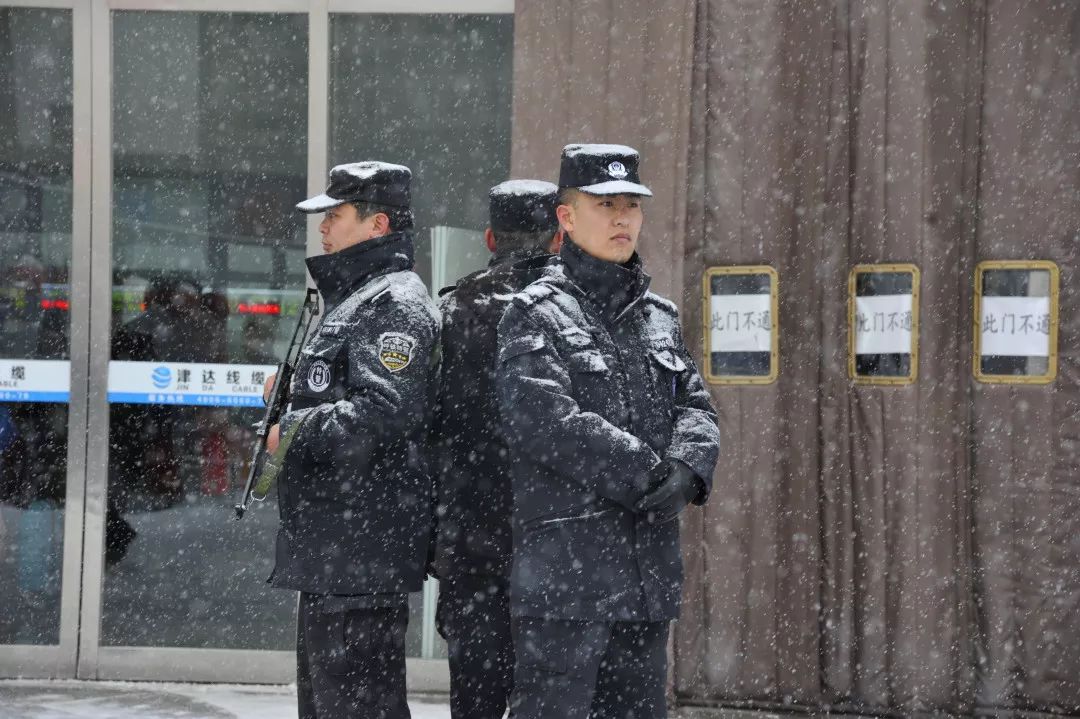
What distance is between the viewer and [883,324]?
549cm

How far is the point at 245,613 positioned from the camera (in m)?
6.36

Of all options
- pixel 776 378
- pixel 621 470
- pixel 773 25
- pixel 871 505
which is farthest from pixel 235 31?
pixel 621 470

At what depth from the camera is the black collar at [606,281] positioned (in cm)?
346

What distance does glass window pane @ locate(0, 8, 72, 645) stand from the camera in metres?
6.33

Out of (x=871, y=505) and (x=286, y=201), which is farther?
(x=286, y=201)

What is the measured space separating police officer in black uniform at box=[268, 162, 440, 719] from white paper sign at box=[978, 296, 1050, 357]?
2.47 meters

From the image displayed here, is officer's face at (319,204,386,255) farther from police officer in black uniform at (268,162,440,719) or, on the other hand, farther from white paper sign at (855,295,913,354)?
white paper sign at (855,295,913,354)

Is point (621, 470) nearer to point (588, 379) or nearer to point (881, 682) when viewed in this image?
point (588, 379)

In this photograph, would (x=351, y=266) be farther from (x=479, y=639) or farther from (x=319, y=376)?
(x=479, y=639)

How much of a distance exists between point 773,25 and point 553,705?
10.6ft

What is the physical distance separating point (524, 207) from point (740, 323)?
183 centimetres

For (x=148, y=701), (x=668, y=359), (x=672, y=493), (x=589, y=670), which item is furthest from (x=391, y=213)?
(x=148, y=701)

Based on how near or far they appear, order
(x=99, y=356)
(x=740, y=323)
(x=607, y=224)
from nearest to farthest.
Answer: (x=607, y=224), (x=740, y=323), (x=99, y=356)

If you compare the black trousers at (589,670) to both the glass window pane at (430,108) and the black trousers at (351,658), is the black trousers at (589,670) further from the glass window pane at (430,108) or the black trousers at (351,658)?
the glass window pane at (430,108)
